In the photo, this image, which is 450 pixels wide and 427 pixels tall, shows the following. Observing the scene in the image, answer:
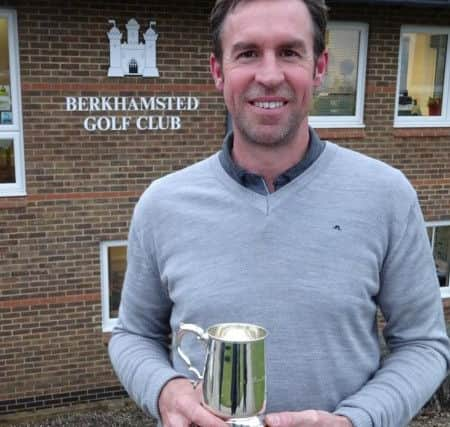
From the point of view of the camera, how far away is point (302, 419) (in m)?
1.26

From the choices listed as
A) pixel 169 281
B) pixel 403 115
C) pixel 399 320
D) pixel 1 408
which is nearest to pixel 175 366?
pixel 169 281

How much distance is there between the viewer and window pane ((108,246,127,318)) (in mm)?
6441

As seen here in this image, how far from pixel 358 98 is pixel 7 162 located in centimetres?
413

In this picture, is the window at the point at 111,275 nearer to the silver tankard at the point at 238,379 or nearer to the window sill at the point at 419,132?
the window sill at the point at 419,132

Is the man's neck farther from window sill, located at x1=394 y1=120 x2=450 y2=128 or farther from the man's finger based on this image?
window sill, located at x1=394 y1=120 x2=450 y2=128

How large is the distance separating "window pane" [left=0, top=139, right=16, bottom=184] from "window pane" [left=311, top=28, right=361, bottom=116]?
3497 millimetres

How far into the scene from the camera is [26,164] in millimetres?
5777

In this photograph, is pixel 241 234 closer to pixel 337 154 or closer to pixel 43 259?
pixel 337 154

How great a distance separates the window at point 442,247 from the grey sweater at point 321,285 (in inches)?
249

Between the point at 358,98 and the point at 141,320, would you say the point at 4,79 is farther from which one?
the point at 141,320

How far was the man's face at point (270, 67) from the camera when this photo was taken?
59.2 inches

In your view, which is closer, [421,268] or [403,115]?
[421,268]

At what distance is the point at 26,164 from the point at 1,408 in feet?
9.45

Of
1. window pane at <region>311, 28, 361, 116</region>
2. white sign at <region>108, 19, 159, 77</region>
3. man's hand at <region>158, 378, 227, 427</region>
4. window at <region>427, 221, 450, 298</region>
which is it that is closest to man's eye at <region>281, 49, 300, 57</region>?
man's hand at <region>158, 378, 227, 427</region>
